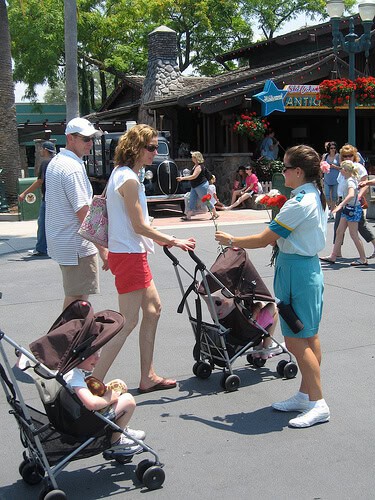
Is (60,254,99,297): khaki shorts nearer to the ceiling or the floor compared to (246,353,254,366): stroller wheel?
nearer to the ceiling

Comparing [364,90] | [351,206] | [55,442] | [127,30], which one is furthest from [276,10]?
[55,442]

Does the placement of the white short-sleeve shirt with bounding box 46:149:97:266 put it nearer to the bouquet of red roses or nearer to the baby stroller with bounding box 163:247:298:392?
the baby stroller with bounding box 163:247:298:392

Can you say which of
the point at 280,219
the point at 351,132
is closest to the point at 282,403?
the point at 280,219

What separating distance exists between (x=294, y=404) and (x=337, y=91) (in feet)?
47.4

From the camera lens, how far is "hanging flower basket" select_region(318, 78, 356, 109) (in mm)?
17969

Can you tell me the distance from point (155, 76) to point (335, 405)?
22928mm

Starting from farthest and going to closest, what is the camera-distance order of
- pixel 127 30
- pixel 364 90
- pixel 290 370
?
pixel 127 30 → pixel 364 90 → pixel 290 370

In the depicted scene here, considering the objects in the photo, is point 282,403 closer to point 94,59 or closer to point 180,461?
point 180,461

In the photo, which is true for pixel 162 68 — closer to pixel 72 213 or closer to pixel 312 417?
pixel 72 213

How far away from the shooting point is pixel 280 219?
4543 millimetres

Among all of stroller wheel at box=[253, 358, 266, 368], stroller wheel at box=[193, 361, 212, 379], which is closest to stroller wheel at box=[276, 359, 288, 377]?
stroller wheel at box=[253, 358, 266, 368]

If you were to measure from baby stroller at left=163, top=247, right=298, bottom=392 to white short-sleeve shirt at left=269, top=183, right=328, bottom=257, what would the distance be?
0.83 metres

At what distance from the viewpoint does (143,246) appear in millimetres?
5078

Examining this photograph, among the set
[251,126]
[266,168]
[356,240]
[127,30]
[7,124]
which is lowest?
[356,240]
